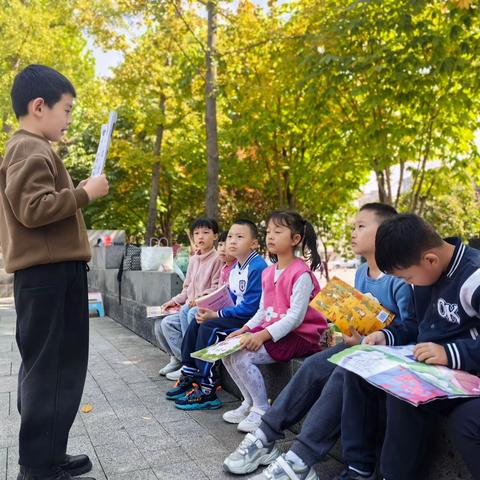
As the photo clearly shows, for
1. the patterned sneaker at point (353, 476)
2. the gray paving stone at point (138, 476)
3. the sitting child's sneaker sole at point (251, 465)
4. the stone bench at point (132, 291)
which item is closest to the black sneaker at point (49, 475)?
the gray paving stone at point (138, 476)

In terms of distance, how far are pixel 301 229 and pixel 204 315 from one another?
1031mm

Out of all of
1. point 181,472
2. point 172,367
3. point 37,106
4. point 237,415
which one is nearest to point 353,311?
point 181,472

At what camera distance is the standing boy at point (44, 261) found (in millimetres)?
2457

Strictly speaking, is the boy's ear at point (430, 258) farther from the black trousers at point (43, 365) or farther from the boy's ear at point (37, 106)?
the boy's ear at point (37, 106)

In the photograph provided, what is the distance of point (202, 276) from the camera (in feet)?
16.8

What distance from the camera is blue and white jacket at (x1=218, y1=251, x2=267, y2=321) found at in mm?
4086

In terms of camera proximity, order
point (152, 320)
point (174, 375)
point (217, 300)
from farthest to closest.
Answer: point (152, 320) < point (174, 375) < point (217, 300)

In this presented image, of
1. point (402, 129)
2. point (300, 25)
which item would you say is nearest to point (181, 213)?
point (300, 25)

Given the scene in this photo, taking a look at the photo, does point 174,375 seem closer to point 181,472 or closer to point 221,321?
point 221,321

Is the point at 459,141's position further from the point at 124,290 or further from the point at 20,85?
the point at 20,85

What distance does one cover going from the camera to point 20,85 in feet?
Answer: 8.52

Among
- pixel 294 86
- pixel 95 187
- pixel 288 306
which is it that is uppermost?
pixel 294 86

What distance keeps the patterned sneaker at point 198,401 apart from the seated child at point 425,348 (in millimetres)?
1692

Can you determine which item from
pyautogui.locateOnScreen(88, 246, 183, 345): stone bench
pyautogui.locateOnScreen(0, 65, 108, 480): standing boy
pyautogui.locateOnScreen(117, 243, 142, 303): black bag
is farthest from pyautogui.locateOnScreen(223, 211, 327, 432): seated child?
pyautogui.locateOnScreen(117, 243, 142, 303): black bag
